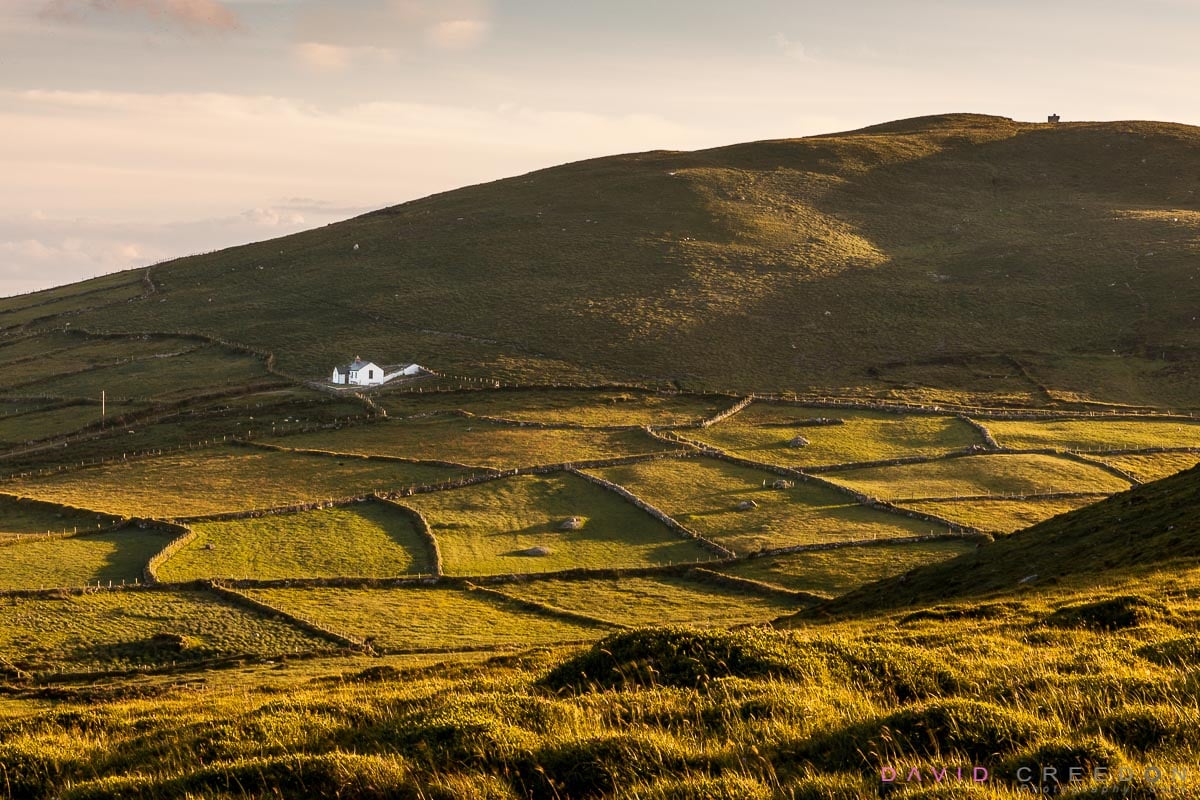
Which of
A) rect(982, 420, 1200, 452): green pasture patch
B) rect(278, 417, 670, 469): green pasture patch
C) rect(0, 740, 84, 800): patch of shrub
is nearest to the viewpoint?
rect(0, 740, 84, 800): patch of shrub

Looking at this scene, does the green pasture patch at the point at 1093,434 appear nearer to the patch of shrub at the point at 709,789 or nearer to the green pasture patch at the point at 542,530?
the green pasture patch at the point at 542,530

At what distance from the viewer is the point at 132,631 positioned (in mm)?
57688

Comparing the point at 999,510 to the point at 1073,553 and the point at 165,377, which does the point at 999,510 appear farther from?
the point at 165,377

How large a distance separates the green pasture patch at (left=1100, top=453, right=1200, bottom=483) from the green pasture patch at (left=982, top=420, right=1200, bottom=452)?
2.96 metres

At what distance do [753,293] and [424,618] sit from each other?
101m

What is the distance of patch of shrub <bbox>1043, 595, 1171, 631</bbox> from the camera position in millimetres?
27016

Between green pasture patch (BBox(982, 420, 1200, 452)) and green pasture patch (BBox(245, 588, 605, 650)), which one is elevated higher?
green pasture patch (BBox(982, 420, 1200, 452))

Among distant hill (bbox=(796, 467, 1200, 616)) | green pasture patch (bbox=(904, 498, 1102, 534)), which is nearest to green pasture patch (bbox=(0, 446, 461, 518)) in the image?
green pasture patch (bbox=(904, 498, 1102, 534))

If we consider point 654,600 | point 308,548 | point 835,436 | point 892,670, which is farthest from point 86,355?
point 892,670

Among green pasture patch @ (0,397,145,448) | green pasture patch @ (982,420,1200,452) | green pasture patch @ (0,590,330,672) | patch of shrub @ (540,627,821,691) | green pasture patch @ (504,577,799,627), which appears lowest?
green pasture patch @ (504,577,799,627)

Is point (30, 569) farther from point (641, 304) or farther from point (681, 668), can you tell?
point (641, 304)

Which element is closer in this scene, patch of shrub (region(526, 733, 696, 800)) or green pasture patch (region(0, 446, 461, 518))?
patch of shrub (region(526, 733, 696, 800))

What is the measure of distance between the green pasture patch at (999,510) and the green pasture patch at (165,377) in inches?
3189

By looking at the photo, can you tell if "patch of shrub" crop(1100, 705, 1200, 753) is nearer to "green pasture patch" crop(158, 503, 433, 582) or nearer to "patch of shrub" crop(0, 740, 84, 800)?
"patch of shrub" crop(0, 740, 84, 800)
